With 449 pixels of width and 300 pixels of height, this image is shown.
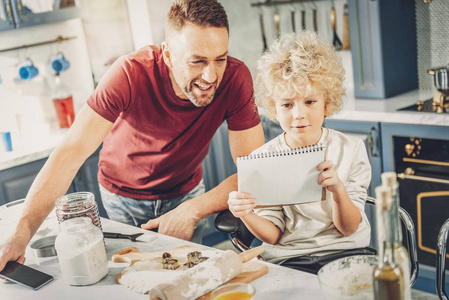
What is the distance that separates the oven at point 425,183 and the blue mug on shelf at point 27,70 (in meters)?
2.09

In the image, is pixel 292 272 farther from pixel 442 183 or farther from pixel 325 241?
pixel 442 183

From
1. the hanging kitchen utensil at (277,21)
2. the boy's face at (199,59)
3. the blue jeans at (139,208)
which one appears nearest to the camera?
the boy's face at (199,59)

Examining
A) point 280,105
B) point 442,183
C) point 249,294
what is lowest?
point 442,183

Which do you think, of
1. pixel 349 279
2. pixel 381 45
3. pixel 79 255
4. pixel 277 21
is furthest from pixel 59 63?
pixel 349 279

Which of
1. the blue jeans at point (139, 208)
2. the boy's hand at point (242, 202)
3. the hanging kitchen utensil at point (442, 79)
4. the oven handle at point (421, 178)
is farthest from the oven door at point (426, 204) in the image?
the boy's hand at point (242, 202)

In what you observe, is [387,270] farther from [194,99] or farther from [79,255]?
[194,99]

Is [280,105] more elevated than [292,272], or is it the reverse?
[280,105]

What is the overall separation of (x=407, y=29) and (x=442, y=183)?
0.94 meters

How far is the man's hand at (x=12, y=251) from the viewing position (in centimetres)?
136

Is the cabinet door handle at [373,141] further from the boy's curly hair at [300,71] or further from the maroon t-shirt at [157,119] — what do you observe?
the boy's curly hair at [300,71]

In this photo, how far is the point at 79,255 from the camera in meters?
1.26

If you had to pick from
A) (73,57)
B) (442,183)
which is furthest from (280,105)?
(73,57)

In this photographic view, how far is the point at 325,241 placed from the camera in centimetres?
153

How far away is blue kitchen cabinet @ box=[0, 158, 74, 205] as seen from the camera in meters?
2.74
